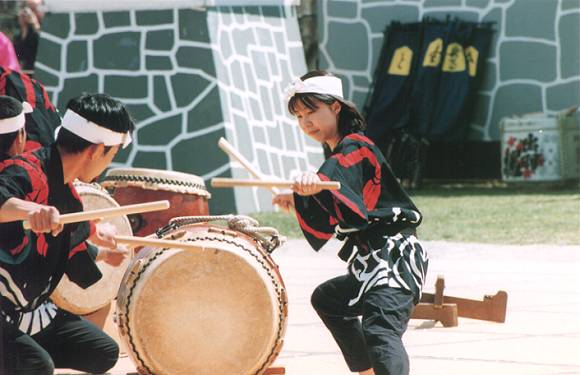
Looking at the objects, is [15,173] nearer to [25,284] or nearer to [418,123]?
[25,284]

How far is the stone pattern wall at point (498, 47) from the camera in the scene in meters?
11.5

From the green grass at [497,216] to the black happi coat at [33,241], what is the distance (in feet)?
15.3

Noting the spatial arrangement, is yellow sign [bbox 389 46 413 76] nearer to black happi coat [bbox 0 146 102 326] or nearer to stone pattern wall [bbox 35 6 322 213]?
stone pattern wall [bbox 35 6 322 213]

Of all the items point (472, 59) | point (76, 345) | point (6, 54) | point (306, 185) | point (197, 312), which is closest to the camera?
point (306, 185)

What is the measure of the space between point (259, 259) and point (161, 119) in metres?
5.52

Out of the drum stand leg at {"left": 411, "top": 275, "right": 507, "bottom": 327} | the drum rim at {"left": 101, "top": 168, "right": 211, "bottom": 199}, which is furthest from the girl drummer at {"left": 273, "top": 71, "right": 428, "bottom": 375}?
the drum rim at {"left": 101, "top": 168, "right": 211, "bottom": 199}

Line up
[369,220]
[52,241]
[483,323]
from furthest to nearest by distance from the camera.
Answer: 1. [483,323]
2. [369,220]
3. [52,241]

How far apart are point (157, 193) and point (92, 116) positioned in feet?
5.11

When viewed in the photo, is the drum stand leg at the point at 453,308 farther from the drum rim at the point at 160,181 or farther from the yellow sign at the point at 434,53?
the yellow sign at the point at 434,53

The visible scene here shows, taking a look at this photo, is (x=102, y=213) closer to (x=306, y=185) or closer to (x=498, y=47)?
(x=306, y=185)

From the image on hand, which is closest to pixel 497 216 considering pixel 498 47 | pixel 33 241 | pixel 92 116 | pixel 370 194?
pixel 498 47

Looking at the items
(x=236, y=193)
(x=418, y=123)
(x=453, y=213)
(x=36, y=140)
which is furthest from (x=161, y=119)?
(x=36, y=140)

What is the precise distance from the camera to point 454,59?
38.2ft

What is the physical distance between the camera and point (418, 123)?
11.7 meters
